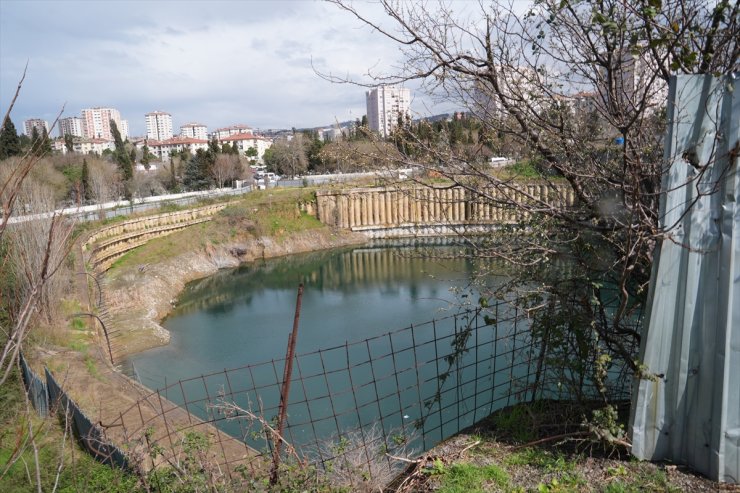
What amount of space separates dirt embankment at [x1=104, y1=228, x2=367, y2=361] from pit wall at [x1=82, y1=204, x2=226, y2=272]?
0.79 metres

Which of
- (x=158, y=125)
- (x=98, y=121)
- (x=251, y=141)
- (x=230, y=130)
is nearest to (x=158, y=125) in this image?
(x=158, y=125)

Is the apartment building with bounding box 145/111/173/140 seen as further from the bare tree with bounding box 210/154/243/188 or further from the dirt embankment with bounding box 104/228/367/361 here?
the dirt embankment with bounding box 104/228/367/361

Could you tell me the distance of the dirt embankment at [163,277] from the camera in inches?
511

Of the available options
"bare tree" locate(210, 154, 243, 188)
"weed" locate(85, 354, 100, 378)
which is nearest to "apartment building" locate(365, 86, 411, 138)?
"weed" locate(85, 354, 100, 378)

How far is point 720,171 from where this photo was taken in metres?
2.84

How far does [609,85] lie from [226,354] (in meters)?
10.5

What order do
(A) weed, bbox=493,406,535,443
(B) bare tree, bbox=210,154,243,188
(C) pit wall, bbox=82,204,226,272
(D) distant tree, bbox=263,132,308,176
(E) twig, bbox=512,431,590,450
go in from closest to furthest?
(E) twig, bbox=512,431,590,450, (A) weed, bbox=493,406,535,443, (C) pit wall, bbox=82,204,226,272, (B) bare tree, bbox=210,154,243,188, (D) distant tree, bbox=263,132,308,176

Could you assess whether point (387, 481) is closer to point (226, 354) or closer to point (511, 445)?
point (511, 445)

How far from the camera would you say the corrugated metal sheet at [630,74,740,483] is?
280 cm

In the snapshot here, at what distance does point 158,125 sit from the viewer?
128m

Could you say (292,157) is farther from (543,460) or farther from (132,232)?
(543,460)

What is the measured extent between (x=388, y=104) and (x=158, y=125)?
13581 centimetres

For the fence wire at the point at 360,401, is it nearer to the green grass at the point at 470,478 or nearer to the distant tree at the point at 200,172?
the green grass at the point at 470,478

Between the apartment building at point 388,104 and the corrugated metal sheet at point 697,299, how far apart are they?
1.86 metres
